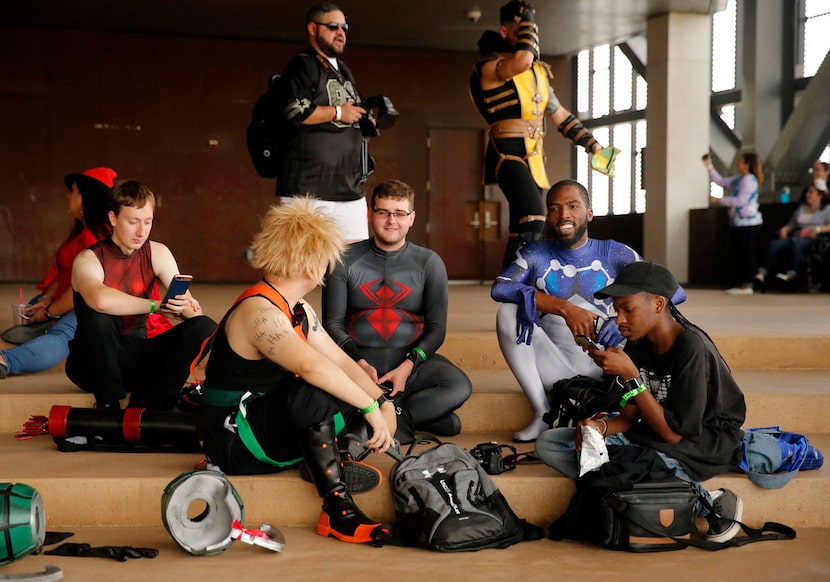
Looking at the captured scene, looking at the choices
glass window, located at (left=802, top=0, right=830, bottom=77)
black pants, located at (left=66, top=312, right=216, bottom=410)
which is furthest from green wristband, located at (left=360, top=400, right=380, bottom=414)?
glass window, located at (left=802, top=0, right=830, bottom=77)

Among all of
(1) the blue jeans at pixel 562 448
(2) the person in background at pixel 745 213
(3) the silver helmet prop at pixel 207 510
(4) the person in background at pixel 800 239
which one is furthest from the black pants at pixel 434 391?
(4) the person in background at pixel 800 239

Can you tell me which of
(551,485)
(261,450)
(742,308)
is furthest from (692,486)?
(742,308)

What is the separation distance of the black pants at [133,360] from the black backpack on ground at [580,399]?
59.5 inches

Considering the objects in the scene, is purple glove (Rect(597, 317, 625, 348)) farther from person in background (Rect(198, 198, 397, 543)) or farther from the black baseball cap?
person in background (Rect(198, 198, 397, 543))

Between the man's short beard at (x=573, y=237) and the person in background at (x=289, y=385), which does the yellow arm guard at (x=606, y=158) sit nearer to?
the man's short beard at (x=573, y=237)

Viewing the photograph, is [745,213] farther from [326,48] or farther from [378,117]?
[326,48]

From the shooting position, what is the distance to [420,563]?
2777mm

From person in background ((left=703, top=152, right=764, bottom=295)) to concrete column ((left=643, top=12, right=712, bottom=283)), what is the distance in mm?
990

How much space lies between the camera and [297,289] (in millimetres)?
3088

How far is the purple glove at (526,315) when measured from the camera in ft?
12.3

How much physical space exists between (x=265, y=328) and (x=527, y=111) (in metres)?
2.69

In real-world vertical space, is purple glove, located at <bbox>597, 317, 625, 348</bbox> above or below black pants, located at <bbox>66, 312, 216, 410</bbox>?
above

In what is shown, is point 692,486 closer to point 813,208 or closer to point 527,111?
point 527,111

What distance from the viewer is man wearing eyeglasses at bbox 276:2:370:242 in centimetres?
437
